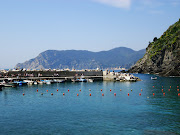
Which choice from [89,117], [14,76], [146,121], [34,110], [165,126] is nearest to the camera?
[165,126]

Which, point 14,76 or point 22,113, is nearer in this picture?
point 22,113

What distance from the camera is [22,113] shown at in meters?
60.0

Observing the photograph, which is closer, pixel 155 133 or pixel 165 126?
pixel 155 133

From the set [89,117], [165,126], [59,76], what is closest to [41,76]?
[59,76]

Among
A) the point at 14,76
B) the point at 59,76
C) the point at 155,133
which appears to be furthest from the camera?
the point at 59,76

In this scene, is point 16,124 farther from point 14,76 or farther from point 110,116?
point 14,76

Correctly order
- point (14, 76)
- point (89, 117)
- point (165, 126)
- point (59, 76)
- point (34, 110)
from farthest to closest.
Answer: point (59, 76) → point (14, 76) → point (34, 110) → point (89, 117) → point (165, 126)

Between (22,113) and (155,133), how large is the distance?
1361 inches

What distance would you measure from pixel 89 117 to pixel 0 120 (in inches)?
808

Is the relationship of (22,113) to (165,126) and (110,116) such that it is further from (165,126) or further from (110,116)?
(165,126)

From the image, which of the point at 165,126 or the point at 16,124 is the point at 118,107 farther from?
the point at 16,124

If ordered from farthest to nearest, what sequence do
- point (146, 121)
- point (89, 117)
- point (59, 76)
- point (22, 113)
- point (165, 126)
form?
point (59, 76) < point (22, 113) < point (89, 117) < point (146, 121) < point (165, 126)

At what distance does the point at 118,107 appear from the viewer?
220 ft

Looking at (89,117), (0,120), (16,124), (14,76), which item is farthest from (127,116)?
(14,76)
